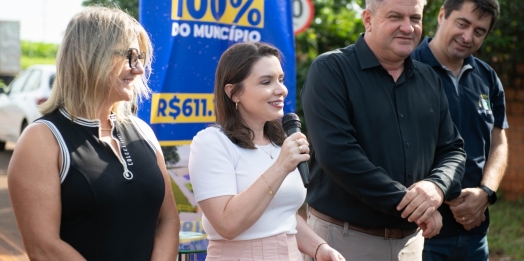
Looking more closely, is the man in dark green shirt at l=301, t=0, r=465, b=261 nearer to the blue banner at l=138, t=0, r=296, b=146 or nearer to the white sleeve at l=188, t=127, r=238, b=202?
the white sleeve at l=188, t=127, r=238, b=202

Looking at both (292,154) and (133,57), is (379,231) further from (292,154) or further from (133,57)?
(133,57)

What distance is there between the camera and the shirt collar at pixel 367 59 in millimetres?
3494

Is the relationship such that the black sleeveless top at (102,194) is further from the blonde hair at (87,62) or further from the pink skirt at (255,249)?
the pink skirt at (255,249)

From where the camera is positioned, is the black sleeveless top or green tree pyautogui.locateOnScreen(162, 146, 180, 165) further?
green tree pyautogui.locateOnScreen(162, 146, 180, 165)

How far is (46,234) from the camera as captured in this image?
2.41 metres

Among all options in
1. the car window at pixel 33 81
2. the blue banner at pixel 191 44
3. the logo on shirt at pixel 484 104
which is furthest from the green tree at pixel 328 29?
the car window at pixel 33 81

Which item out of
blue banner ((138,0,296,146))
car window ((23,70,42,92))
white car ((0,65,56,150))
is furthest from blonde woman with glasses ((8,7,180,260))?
car window ((23,70,42,92))

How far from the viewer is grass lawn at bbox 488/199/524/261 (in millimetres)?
6668

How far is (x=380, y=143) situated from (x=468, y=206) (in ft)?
2.84

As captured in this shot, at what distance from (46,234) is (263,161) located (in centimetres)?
99

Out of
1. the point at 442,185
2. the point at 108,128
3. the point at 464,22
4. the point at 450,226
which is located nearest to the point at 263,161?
the point at 108,128

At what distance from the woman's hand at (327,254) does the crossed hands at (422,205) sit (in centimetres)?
39

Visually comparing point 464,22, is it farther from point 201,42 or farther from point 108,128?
point 108,128

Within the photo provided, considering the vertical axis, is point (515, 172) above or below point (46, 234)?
below
